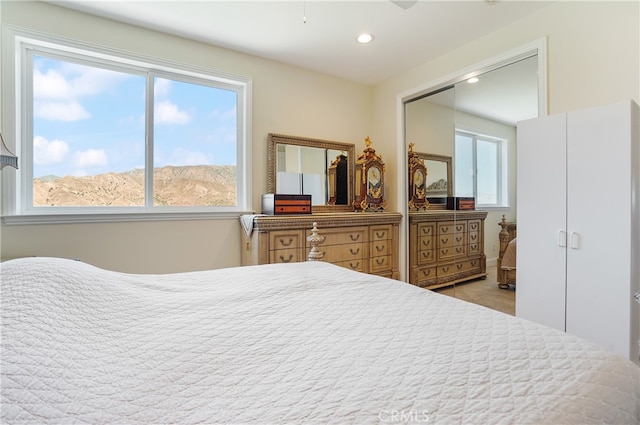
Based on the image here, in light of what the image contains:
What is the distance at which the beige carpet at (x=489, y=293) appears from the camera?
9.48 ft

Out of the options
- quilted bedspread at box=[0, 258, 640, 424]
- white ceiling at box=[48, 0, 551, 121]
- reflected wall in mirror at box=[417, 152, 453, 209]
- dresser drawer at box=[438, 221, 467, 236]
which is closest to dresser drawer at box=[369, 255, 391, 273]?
dresser drawer at box=[438, 221, 467, 236]

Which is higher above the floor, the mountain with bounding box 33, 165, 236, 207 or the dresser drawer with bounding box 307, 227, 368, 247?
the mountain with bounding box 33, 165, 236, 207

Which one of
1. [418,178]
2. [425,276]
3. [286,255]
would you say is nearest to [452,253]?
[425,276]

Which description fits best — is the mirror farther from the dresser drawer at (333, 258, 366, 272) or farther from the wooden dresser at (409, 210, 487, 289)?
the wooden dresser at (409, 210, 487, 289)

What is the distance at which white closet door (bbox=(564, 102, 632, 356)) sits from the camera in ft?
5.68

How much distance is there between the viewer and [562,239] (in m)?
1.98

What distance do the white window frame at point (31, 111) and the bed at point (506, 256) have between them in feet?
8.78

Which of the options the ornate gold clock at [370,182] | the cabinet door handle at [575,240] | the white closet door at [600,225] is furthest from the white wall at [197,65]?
the cabinet door handle at [575,240]

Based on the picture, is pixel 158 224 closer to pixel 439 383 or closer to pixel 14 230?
pixel 14 230

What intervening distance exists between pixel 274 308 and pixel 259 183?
234cm

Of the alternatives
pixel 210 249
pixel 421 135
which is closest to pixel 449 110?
pixel 421 135

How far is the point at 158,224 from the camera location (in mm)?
2777

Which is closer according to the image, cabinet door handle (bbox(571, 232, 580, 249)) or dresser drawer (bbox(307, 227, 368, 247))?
cabinet door handle (bbox(571, 232, 580, 249))

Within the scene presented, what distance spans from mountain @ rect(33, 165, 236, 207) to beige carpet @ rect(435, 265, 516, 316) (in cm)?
264
